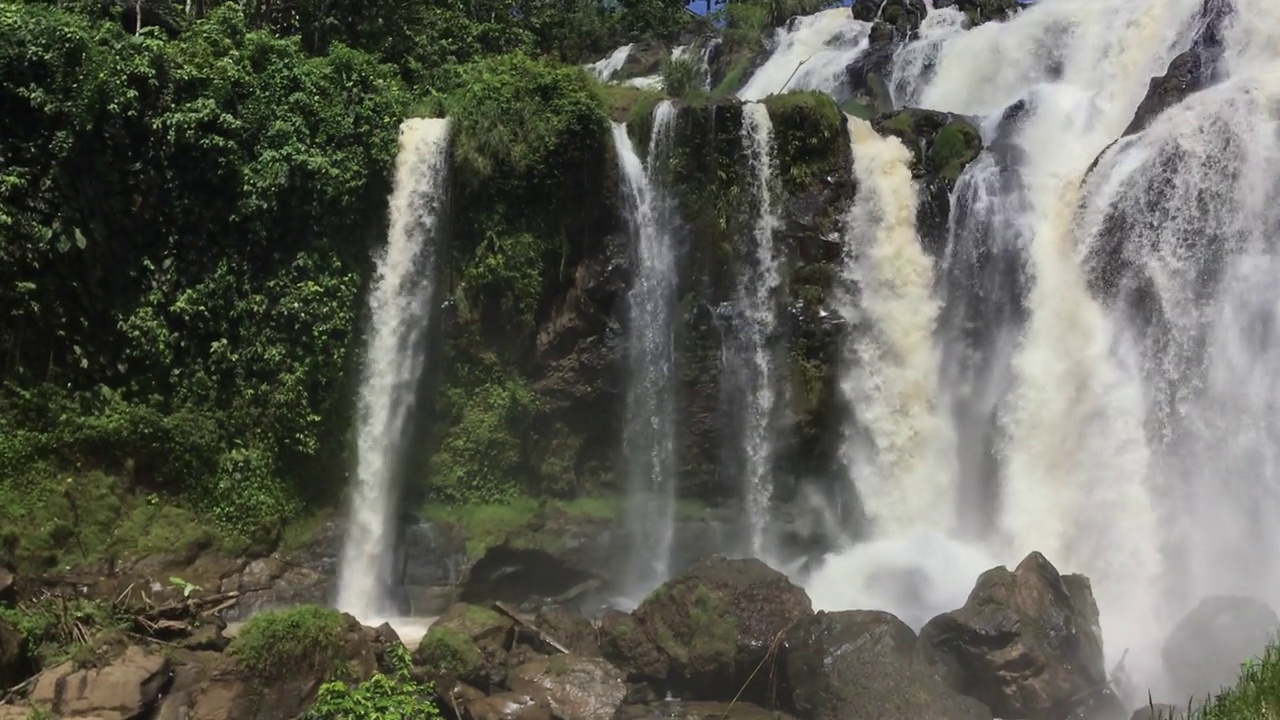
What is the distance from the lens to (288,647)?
1081 cm

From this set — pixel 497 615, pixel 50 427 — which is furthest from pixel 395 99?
pixel 497 615

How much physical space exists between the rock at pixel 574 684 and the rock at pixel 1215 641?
20.6 ft

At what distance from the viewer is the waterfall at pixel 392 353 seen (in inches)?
615

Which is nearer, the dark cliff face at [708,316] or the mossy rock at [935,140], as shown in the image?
the dark cliff face at [708,316]

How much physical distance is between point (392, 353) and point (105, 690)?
7063 mm

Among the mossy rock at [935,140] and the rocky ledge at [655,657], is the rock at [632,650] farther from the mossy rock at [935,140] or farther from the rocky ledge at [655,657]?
the mossy rock at [935,140]

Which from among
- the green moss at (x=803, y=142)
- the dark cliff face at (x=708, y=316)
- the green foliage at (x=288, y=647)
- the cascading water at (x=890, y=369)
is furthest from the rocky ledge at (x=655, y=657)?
the green moss at (x=803, y=142)

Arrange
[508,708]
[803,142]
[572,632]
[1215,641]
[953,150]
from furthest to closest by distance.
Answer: [953,150] → [803,142] → [572,632] → [1215,641] → [508,708]

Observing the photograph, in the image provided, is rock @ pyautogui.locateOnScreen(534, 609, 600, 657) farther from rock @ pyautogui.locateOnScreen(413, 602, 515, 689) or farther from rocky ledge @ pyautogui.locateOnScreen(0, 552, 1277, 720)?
rock @ pyautogui.locateOnScreen(413, 602, 515, 689)

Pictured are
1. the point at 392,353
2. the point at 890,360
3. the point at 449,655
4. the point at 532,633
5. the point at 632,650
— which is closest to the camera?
the point at 449,655

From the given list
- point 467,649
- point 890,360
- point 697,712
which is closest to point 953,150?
point 890,360

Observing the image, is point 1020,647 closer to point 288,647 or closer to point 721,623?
point 721,623

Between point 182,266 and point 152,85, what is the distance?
252 cm

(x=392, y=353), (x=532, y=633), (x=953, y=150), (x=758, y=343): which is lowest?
(x=532, y=633)
